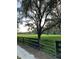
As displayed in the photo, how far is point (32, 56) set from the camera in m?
1.83

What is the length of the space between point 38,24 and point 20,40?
0.26 metres
